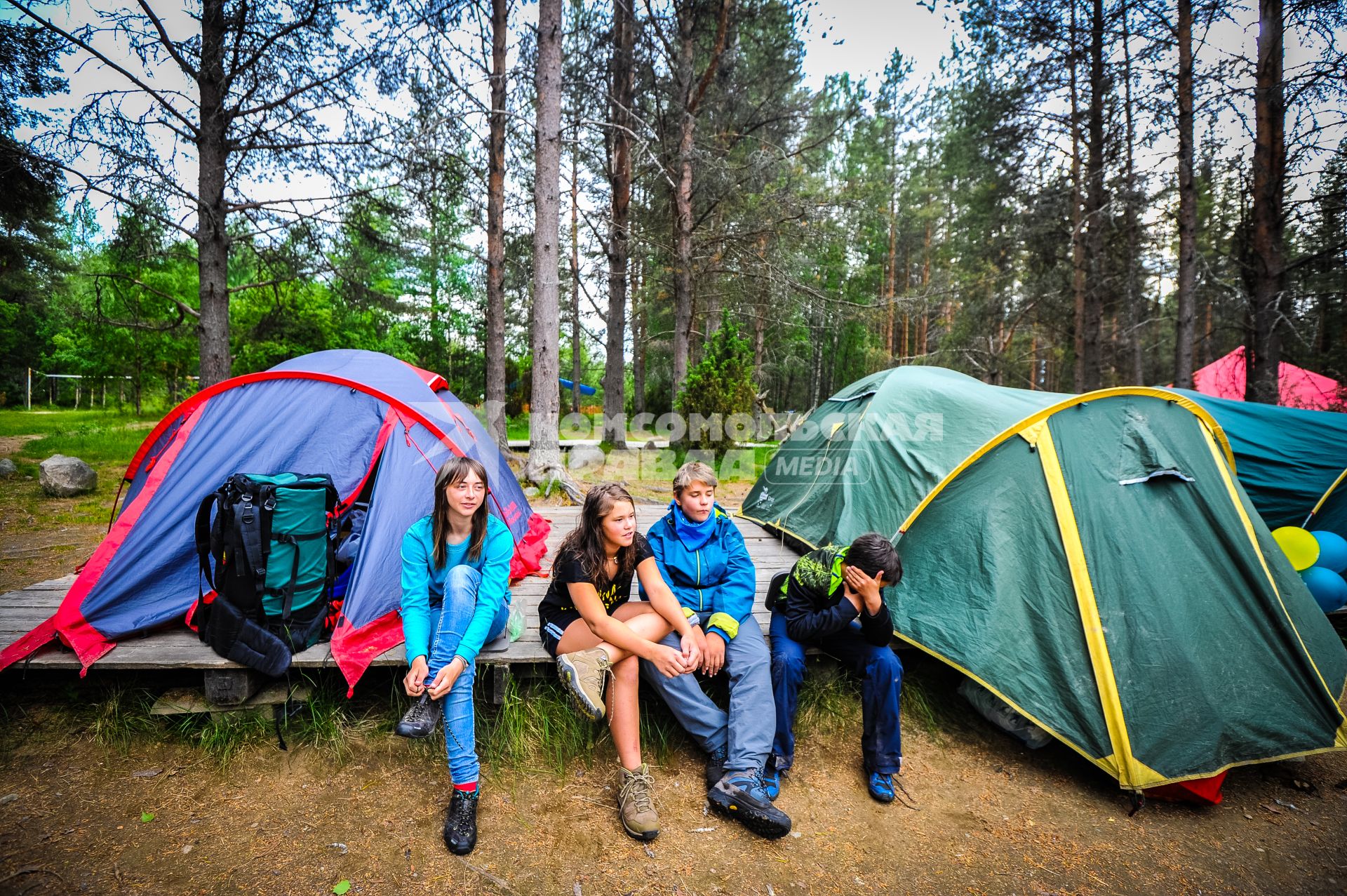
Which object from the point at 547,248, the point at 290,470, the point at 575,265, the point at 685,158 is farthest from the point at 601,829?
the point at 575,265

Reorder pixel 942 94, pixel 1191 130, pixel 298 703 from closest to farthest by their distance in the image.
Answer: pixel 298 703 → pixel 1191 130 → pixel 942 94

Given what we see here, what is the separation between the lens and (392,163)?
800cm

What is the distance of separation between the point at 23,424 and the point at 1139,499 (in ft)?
74.0

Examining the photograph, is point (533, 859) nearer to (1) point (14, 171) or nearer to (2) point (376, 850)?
(2) point (376, 850)

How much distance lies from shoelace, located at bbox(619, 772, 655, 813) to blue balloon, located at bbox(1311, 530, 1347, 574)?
461cm

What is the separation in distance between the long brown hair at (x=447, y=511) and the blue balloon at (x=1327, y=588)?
495 centimetres

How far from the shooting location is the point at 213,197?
7062 millimetres

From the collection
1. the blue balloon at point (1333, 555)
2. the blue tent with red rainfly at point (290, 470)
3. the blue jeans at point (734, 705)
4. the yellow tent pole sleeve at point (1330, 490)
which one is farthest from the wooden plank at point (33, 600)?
the yellow tent pole sleeve at point (1330, 490)

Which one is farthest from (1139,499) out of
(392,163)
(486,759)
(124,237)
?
(124,237)

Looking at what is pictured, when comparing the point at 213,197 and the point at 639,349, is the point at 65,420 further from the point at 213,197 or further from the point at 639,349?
the point at 639,349

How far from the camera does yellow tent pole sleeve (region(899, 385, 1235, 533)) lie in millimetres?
2982

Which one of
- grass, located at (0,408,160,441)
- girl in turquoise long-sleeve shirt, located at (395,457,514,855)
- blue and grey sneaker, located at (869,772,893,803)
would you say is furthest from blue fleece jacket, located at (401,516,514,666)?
grass, located at (0,408,160,441)

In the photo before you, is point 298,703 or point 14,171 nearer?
point 298,703

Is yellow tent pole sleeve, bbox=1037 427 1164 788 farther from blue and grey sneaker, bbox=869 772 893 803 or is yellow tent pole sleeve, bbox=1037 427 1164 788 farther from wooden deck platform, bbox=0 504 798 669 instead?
wooden deck platform, bbox=0 504 798 669
